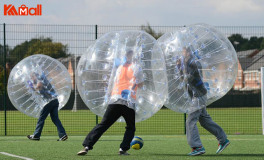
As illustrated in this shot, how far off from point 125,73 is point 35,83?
4.44 m

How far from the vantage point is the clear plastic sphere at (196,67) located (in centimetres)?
873

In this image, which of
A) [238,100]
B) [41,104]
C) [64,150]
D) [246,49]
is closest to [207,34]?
[64,150]

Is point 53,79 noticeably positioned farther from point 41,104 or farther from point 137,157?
point 137,157

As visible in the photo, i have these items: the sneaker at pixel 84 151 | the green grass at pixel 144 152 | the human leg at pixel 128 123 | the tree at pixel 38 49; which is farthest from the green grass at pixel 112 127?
the sneaker at pixel 84 151

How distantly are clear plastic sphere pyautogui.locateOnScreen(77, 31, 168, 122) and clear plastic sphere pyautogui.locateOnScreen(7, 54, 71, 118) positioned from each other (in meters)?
3.66

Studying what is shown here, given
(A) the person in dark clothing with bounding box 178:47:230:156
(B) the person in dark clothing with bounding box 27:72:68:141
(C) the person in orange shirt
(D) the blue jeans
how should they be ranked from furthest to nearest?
(D) the blue jeans
(B) the person in dark clothing with bounding box 27:72:68:141
(A) the person in dark clothing with bounding box 178:47:230:156
(C) the person in orange shirt

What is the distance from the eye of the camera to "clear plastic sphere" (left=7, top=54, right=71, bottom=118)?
1209cm

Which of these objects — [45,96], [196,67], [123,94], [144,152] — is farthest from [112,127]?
[123,94]

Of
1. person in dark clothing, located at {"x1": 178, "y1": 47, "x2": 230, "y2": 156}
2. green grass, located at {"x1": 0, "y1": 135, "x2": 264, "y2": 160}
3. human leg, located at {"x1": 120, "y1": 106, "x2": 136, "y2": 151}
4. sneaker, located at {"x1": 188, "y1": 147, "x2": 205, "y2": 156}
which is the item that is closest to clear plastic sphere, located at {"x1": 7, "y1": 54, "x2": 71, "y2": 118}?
green grass, located at {"x1": 0, "y1": 135, "x2": 264, "y2": 160}

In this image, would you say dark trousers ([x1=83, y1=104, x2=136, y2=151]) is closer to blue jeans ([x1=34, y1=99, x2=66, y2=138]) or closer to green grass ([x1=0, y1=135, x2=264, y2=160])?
green grass ([x1=0, y1=135, x2=264, y2=160])

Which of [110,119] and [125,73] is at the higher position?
[125,73]

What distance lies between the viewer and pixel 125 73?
8258 millimetres

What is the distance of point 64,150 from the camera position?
9734mm

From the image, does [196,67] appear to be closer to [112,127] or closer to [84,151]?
[84,151]
